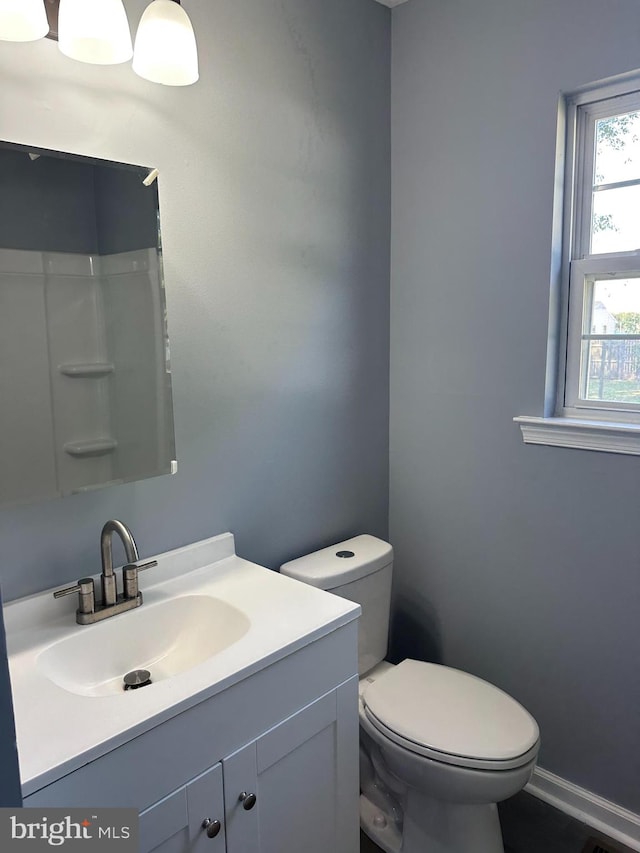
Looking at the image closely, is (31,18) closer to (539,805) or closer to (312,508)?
(312,508)

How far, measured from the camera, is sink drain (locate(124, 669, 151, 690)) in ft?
4.24

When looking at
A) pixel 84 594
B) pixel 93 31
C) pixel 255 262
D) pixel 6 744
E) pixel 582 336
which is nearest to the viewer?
pixel 6 744

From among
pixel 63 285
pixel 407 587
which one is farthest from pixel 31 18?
pixel 407 587

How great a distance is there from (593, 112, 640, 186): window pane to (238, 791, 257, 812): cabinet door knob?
174 centimetres

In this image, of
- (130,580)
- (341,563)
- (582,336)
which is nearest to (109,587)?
(130,580)

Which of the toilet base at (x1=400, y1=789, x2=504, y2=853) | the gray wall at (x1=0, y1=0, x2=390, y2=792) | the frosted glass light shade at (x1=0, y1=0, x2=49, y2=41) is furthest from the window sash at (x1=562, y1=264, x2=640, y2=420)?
the frosted glass light shade at (x1=0, y1=0, x2=49, y2=41)

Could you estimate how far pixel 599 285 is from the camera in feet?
5.65

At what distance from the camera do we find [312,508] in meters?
1.91

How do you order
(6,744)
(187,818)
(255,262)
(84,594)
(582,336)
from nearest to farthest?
(6,744) < (187,818) < (84,594) < (255,262) < (582,336)

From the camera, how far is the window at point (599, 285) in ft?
5.38

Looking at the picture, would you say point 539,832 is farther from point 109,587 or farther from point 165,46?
point 165,46

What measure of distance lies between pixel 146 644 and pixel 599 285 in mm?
1523

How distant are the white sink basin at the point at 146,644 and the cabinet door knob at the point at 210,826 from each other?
31cm

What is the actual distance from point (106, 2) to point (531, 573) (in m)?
1.79
